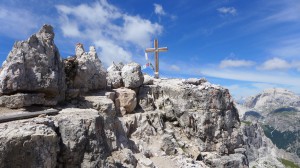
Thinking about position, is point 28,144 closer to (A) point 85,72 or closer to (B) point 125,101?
(A) point 85,72

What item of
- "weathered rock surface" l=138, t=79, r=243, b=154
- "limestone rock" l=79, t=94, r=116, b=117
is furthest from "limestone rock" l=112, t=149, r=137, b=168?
"weathered rock surface" l=138, t=79, r=243, b=154

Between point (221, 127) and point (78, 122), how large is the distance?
21.9 metres

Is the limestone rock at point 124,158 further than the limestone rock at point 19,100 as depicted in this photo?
Yes

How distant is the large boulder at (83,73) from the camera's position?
26.9 m

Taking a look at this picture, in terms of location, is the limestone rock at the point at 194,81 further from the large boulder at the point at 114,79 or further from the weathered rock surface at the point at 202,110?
the large boulder at the point at 114,79

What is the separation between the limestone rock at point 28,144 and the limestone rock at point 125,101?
15455mm

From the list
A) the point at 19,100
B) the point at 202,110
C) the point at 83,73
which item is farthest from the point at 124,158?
the point at 202,110

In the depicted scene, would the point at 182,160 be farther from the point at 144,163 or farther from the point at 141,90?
the point at 141,90

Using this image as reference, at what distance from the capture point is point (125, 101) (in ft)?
106

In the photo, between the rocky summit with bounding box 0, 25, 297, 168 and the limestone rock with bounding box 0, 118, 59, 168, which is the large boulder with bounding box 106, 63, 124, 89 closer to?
the rocky summit with bounding box 0, 25, 297, 168

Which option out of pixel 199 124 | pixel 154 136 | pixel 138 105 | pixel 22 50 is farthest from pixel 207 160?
pixel 22 50

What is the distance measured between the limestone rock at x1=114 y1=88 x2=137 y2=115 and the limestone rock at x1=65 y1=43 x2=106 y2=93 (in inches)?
79.8

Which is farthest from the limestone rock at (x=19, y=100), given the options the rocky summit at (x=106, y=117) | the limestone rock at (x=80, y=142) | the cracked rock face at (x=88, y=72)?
the cracked rock face at (x=88, y=72)

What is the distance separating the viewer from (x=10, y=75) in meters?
19.9
